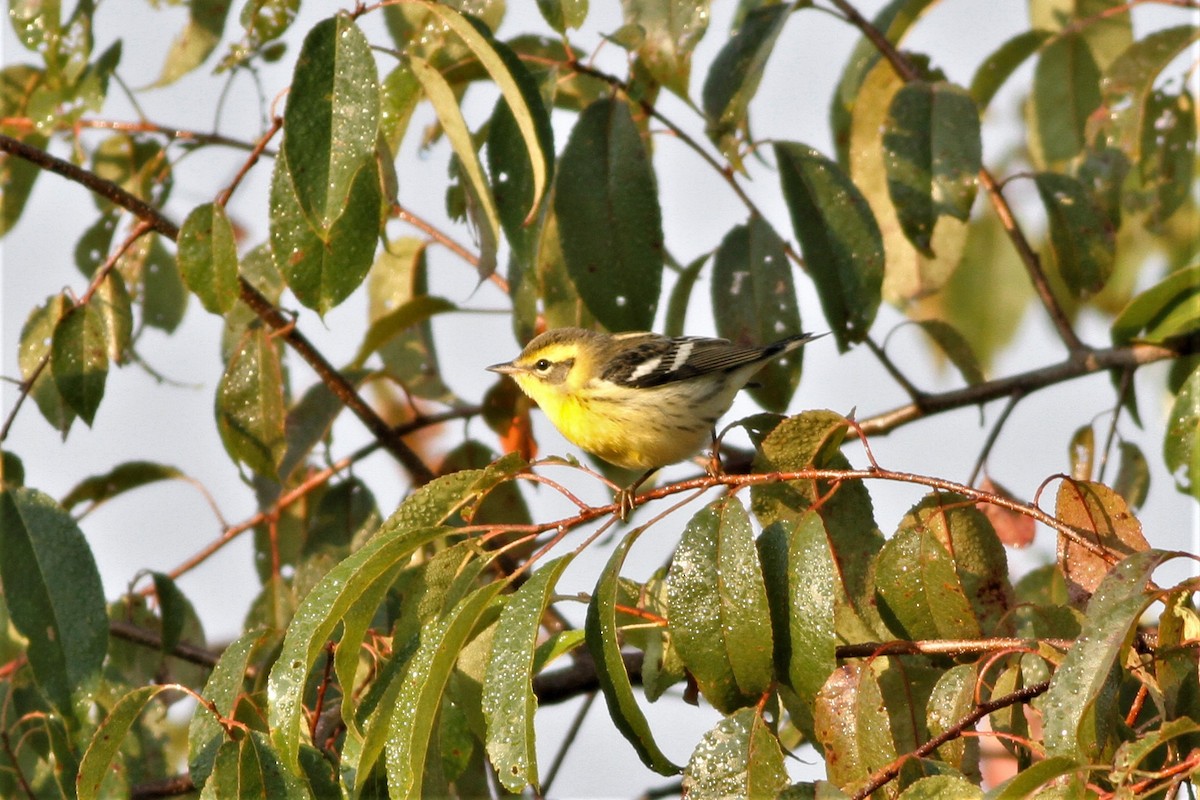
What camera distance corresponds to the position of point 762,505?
10.1 ft

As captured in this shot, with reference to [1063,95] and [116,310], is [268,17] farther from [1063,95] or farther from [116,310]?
[1063,95]

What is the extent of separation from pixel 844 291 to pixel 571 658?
1.41 meters

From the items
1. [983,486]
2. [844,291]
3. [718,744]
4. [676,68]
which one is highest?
[676,68]

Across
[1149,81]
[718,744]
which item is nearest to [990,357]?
[1149,81]

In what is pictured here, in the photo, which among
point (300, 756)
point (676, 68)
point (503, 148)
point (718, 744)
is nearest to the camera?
point (718, 744)

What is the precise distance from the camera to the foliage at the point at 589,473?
2508mm

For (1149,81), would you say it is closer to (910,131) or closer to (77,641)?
(910,131)

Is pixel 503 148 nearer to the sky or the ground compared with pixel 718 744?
nearer to the sky

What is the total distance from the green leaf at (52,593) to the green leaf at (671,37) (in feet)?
6.23

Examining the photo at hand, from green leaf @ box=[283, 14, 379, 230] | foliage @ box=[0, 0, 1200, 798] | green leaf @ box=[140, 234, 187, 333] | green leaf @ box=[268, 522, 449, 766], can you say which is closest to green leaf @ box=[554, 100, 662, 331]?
foliage @ box=[0, 0, 1200, 798]

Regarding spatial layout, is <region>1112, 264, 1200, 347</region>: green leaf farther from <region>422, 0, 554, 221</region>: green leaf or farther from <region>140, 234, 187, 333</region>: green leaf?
Result: <region>140, 234, 187, 333</region>: green leaf

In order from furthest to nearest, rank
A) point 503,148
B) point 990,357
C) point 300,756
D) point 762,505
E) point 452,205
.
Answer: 1. point 990,357
2. point 452,205
3. point 503,148
4. point 762,505
5. point 300,756

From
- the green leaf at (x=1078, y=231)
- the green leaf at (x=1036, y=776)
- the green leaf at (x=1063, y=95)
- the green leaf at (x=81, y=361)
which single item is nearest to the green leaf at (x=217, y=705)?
the green leaf at (x=81, y=361)

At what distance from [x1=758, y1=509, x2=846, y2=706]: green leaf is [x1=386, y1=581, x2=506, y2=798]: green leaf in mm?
565
